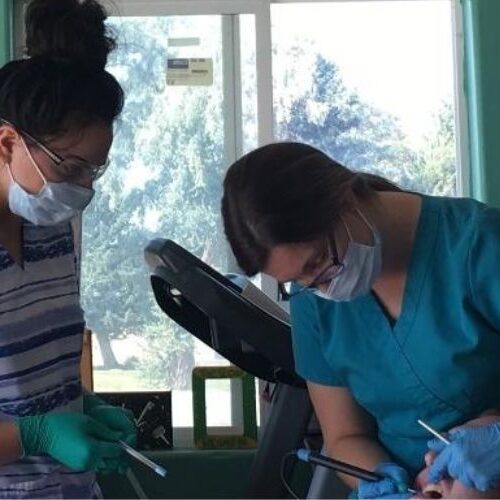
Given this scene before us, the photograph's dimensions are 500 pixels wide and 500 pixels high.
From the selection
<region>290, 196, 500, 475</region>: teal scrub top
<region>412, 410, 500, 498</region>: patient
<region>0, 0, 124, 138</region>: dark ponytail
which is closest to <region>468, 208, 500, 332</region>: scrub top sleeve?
<region>290, 196, 500, 475</region>: teal scrub top

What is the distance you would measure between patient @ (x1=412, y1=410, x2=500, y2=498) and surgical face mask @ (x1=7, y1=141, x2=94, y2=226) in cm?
65

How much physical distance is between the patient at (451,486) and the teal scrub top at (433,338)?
0.03 m

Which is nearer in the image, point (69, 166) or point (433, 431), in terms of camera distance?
point (433, 431)

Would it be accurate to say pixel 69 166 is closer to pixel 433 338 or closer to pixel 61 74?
pixel 61 74

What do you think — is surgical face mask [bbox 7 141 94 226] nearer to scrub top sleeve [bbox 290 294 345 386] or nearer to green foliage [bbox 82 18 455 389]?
scrub top sleeve [bbox 290 294 345 386]

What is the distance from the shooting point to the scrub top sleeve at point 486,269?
3.59 ft

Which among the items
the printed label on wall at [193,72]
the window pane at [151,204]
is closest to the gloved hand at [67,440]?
the window pane at [151,204]

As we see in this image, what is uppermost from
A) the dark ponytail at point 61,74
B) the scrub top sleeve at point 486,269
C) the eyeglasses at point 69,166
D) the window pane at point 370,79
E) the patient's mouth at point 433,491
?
the window pane at point 370,79

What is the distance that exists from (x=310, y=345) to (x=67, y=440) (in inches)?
15.0

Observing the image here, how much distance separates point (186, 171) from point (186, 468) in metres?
0.89

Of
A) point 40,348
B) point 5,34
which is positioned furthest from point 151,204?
point 40,348

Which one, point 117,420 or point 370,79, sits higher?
point 370,79

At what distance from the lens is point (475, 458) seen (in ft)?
3.35

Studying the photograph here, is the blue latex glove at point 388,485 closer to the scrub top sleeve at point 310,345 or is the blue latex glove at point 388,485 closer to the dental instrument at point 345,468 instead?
the dental instrument at point 345,468
